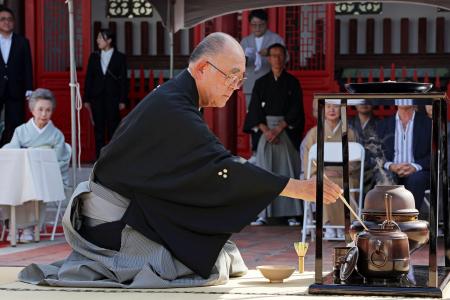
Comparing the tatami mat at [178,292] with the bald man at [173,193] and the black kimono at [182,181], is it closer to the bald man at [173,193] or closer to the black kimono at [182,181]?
the bald man at [173,193]

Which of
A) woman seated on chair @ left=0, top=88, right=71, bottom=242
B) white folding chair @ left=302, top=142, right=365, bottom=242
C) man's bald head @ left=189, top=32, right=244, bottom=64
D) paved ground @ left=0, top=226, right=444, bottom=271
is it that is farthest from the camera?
woman seated on chair @ left=0, top=88, right=71, bottom=242

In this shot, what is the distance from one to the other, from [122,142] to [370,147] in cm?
415

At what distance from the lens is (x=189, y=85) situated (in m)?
3.94

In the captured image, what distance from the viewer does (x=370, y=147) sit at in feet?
25.4

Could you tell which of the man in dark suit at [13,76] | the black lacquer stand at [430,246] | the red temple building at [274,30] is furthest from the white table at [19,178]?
the black lacquer stand at [430,246]

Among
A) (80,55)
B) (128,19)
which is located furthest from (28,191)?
(128,19)

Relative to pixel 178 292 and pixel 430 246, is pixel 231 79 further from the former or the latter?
pixel 430 246

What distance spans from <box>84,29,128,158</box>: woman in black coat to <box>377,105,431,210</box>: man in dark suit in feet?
11.8

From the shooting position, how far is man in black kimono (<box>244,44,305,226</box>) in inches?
342

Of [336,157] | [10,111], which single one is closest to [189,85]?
[336,157]

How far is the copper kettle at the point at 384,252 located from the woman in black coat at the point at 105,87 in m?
6.78

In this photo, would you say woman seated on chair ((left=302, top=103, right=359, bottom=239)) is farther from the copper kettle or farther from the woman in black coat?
the copper kettle

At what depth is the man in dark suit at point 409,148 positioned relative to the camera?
23.8 feet

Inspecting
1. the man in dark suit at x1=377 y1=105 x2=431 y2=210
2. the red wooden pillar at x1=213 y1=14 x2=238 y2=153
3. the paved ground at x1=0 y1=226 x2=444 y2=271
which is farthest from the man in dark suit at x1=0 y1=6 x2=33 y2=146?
the man in dark suit at x1=377 y1=105 x2=431 y2=210
